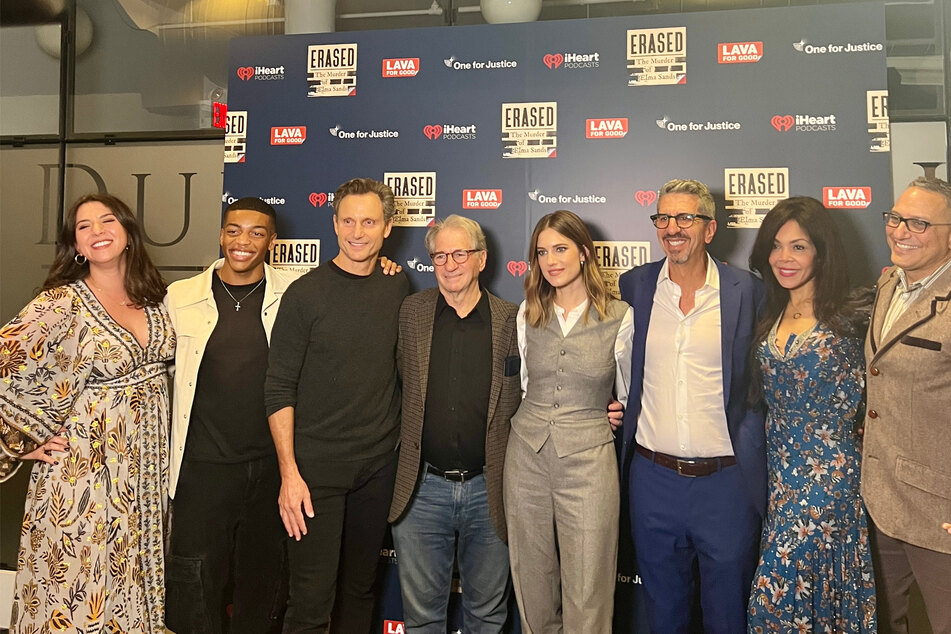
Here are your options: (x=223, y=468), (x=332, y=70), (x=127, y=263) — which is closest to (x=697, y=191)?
A: (x=332, y=70)

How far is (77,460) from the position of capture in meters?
2.53

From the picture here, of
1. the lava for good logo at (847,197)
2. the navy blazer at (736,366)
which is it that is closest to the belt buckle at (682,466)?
the navy blazer at (736,366)

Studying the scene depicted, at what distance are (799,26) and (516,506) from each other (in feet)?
8.07

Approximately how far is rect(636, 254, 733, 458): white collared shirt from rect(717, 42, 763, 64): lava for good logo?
3.64 ft

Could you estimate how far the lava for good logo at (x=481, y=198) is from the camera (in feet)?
10.7

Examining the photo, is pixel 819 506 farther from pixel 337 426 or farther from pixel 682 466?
pixel 337 426

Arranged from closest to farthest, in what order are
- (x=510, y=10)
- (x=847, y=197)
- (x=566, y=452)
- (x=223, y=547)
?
(x=566, y=452) < (x=223, y=547) < (x=847, y=197) < (x=510, y=10)

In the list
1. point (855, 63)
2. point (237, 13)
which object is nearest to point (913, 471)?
point (855, 63)

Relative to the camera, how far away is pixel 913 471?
2201 millimetres

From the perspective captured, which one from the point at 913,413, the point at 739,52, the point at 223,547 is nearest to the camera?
the point at 913,413

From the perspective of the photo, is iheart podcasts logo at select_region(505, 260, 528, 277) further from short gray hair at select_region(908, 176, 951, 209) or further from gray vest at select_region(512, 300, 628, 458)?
short gray hair at select_region(908, 176, 951, 209)

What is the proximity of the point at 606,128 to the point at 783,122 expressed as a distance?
0.78 m

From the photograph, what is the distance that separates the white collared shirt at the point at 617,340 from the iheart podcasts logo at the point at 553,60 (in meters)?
1.28

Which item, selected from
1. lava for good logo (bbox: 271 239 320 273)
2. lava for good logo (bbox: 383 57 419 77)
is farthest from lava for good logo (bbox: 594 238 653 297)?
lava for good logo (bbox: 271 239 320 273)
